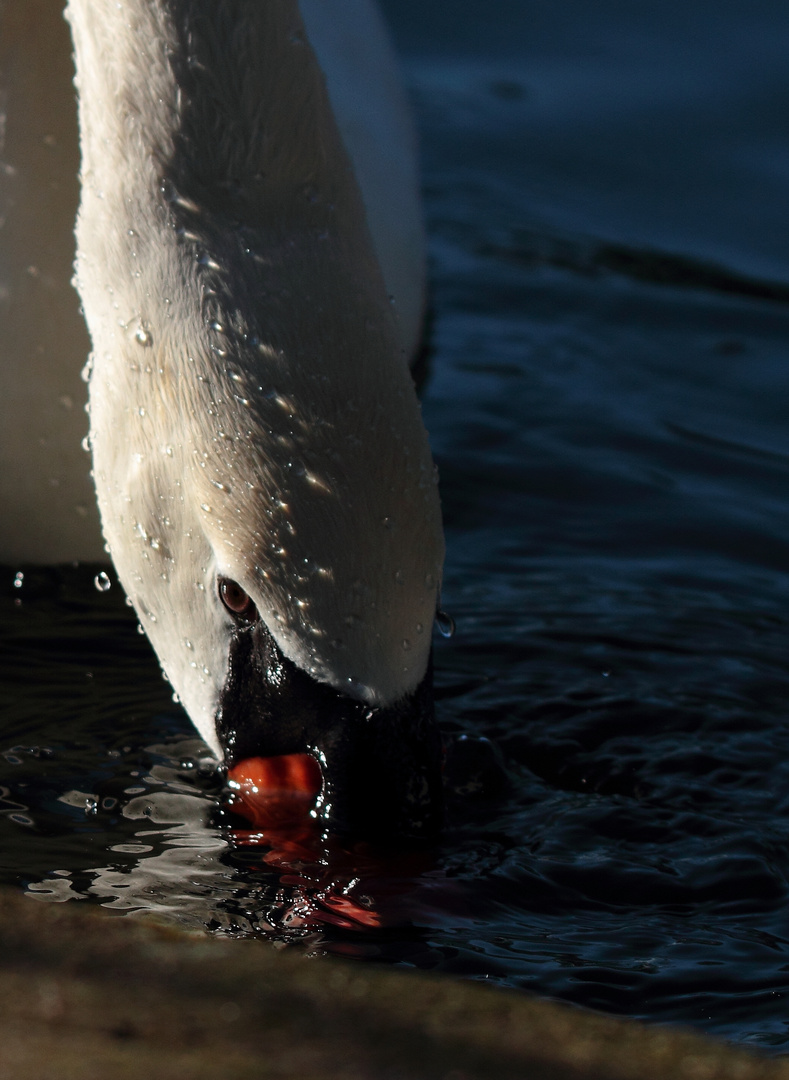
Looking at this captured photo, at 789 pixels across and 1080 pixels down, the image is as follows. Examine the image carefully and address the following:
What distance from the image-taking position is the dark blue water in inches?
146

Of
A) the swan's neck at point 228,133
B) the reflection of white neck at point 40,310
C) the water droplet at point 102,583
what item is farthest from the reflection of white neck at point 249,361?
the water droplet at point 102,583

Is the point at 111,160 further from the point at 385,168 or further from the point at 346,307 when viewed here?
the point at 385,168

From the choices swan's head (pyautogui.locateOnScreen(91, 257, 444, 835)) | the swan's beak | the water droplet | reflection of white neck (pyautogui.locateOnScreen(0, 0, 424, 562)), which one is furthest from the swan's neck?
the water droplet

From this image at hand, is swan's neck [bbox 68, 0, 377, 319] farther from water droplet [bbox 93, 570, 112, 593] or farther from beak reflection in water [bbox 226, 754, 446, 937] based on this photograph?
water droplet [bbox 93, 570, 112, 593]

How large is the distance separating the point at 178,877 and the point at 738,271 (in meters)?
5.54

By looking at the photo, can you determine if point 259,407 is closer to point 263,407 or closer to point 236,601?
point 263,407

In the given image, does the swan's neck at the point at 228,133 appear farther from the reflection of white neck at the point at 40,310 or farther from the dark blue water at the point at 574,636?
the dark blue water at the point at 574,636

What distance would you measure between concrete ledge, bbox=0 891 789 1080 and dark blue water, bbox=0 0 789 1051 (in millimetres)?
727

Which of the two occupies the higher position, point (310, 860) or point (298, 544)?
point (298, 544)

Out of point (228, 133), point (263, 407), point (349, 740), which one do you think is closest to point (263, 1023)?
point (349, 740)

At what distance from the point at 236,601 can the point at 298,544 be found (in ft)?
1.12

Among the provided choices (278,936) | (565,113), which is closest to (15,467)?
(278,936)

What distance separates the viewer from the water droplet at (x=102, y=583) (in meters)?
5.39

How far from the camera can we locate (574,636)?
5.27 m
